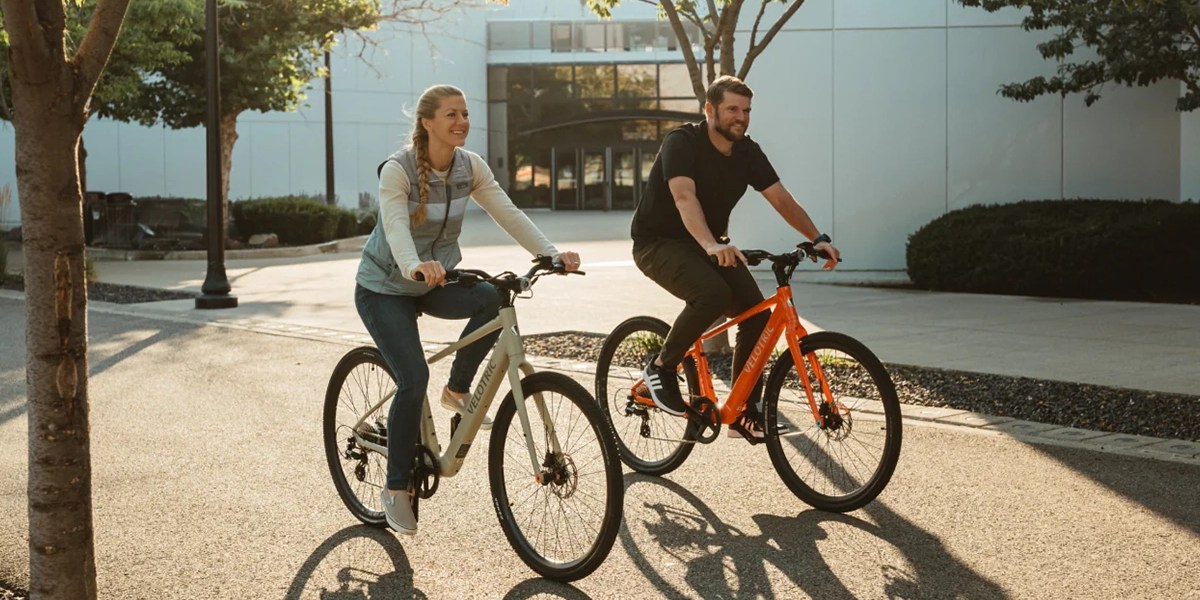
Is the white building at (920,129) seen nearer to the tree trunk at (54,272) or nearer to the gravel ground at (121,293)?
the gravel ground at (121,293)

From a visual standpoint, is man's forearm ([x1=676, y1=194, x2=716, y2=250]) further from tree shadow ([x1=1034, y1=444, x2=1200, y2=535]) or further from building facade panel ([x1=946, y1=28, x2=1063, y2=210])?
building facade panel ([x1=946, y1=28, x2=1063, y2=210])

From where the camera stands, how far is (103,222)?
87.0 ft

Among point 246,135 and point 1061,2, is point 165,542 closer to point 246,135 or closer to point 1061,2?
point 1061,2

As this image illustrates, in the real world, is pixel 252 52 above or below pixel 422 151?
above

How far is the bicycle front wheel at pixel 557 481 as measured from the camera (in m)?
4.48

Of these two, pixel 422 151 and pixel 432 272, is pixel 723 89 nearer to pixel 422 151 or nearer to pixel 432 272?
pixel 422 151

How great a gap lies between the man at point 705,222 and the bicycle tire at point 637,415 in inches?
11.9

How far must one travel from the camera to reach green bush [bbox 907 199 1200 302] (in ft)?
47.9

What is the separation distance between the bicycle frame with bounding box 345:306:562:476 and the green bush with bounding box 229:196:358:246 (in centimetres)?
2268

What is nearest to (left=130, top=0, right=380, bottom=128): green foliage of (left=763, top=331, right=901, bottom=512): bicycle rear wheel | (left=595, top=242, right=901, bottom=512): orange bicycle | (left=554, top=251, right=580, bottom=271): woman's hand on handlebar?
(left=595, top=242, right=901, bottom=512): orange bicycle

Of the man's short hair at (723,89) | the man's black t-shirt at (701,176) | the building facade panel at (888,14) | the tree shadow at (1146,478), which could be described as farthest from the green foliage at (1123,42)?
the man's short hair at (723,89)

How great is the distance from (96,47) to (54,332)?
814 mm

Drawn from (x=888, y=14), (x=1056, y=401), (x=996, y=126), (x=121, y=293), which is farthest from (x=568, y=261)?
(x=888, y=14)

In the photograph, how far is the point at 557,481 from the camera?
466cm
